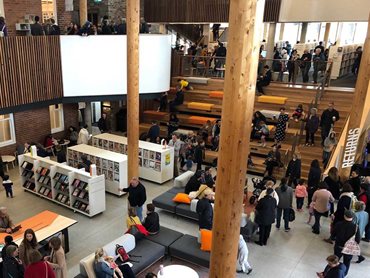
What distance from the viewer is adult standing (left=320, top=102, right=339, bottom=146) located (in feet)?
40.2

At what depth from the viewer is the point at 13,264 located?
6.08 meters

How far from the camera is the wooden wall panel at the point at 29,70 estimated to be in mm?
11047

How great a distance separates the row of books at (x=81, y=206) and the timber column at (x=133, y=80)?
5.33ft

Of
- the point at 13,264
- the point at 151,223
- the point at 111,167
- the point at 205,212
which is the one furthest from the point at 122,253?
the point at 111,167

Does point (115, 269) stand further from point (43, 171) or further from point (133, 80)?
point (43, 171)

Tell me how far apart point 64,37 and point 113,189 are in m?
5.74

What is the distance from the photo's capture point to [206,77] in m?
18.1

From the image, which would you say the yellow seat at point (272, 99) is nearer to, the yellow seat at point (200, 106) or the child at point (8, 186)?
the yellow seat at point (200, 106)

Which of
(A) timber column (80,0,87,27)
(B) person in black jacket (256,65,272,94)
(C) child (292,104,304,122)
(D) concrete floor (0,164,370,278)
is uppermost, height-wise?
(A) timber column (80,0,87,27)

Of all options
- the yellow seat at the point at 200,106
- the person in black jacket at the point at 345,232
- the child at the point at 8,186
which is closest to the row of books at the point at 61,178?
the child at the point at 8,186

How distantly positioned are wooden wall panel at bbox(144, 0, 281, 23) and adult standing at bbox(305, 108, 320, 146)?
578 centimetres

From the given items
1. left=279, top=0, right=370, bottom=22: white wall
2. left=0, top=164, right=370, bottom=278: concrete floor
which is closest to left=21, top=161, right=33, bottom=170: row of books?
left=0, top=164, right=370, bottom=278: concrete floor

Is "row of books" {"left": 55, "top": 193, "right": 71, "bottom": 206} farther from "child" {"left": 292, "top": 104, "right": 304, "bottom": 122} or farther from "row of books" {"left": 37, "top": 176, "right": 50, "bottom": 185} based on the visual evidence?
"child" {"left": 292, "top": 104, "right": 304, "bottom": 122}

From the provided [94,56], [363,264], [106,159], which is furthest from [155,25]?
[363,264]
